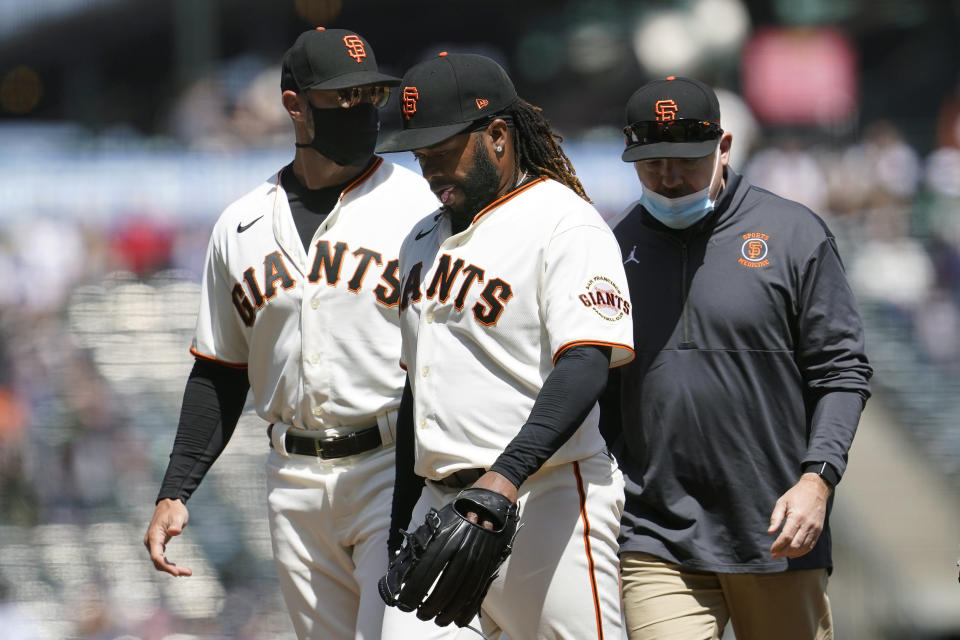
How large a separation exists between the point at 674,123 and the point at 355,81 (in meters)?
0.79

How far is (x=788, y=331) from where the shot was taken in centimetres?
289

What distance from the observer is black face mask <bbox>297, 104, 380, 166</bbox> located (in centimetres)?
324

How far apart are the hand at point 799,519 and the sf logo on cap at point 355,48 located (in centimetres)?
148

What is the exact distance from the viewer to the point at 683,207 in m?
2.95

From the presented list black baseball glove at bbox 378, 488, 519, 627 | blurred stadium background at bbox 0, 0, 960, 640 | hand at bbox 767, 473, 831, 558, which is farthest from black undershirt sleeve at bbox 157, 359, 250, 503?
blurred stadium background at bbox 0, 0, 960, 640

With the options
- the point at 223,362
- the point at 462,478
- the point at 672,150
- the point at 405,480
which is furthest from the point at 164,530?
the point at 672,150

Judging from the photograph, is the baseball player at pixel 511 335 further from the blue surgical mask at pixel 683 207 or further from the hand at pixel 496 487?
the blue surgical mask at pixel 683 207

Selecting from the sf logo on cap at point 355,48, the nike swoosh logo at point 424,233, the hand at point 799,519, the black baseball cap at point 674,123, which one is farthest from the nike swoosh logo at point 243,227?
the hand at point 799,519

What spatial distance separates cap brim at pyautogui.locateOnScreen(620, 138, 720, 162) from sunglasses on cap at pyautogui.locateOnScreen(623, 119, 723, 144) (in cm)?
1

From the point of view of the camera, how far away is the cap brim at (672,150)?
291 centimetres

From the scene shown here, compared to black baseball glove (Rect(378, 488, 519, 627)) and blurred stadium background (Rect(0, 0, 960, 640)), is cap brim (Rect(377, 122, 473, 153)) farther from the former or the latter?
blurred stadium background (Rect(0, 0, 960, 640))

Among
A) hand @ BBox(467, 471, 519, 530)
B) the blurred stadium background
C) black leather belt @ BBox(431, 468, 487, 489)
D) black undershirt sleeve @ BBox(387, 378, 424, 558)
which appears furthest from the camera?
the blurred stadium background

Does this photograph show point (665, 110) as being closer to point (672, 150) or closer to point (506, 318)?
point (672, 150)

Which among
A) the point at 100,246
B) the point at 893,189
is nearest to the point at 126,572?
the point at 100,246
